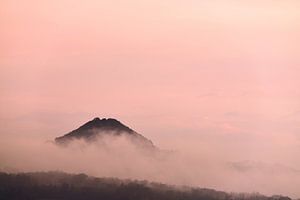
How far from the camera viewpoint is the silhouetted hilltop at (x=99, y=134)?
2350 mm

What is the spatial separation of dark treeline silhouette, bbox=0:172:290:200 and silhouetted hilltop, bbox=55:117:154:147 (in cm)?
13

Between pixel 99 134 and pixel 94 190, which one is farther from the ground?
pixel 99 134

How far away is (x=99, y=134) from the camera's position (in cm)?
234

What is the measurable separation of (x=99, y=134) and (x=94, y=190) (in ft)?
0.67

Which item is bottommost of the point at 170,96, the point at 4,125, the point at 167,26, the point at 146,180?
the point at 146,180

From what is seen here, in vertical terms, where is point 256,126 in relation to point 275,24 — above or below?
below

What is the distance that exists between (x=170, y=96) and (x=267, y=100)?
14.2 inches

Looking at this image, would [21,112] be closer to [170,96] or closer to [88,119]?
[88,119]

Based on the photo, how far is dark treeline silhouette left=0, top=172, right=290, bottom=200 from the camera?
2326 millimetres

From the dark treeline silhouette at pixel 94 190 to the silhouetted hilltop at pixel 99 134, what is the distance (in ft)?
0.44

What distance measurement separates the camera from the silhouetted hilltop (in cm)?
235

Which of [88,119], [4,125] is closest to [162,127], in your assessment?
[88,119]

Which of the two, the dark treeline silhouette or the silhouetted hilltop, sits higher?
the silhouetted hilltop

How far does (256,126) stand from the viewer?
2.38 m
